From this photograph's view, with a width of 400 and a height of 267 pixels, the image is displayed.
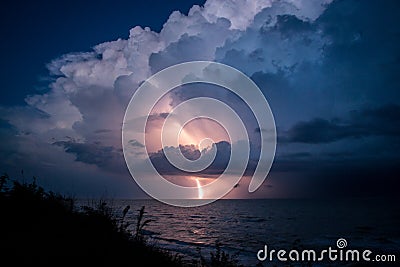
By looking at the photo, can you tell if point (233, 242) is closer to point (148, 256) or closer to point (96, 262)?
point (148, 256)

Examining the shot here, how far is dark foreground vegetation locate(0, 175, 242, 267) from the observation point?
6213 millimetres

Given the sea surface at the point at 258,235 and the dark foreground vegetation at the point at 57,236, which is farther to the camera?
the sea surface at the point at 258,235

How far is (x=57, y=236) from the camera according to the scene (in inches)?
298

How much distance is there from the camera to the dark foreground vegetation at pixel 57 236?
20.4ft

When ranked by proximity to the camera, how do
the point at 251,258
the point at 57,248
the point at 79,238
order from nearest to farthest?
the point at 57,248 → the point at 79,238 → the point at 251,258

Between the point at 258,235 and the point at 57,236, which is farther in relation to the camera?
the point at 258,235

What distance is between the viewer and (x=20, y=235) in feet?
22.5

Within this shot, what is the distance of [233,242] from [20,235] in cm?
3024

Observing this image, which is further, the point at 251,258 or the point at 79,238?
the point at 251,258

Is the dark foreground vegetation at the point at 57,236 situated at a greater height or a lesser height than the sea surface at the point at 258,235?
greater

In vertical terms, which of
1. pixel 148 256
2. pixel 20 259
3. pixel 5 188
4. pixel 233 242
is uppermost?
pixel 5 188

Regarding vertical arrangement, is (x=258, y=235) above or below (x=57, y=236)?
below

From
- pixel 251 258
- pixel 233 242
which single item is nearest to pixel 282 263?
pixel 251 258

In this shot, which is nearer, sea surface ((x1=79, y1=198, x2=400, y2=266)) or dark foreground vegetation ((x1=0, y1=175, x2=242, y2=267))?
dark foreground vegetation ((x1=0, y1=175, x2=242, y2=267))
